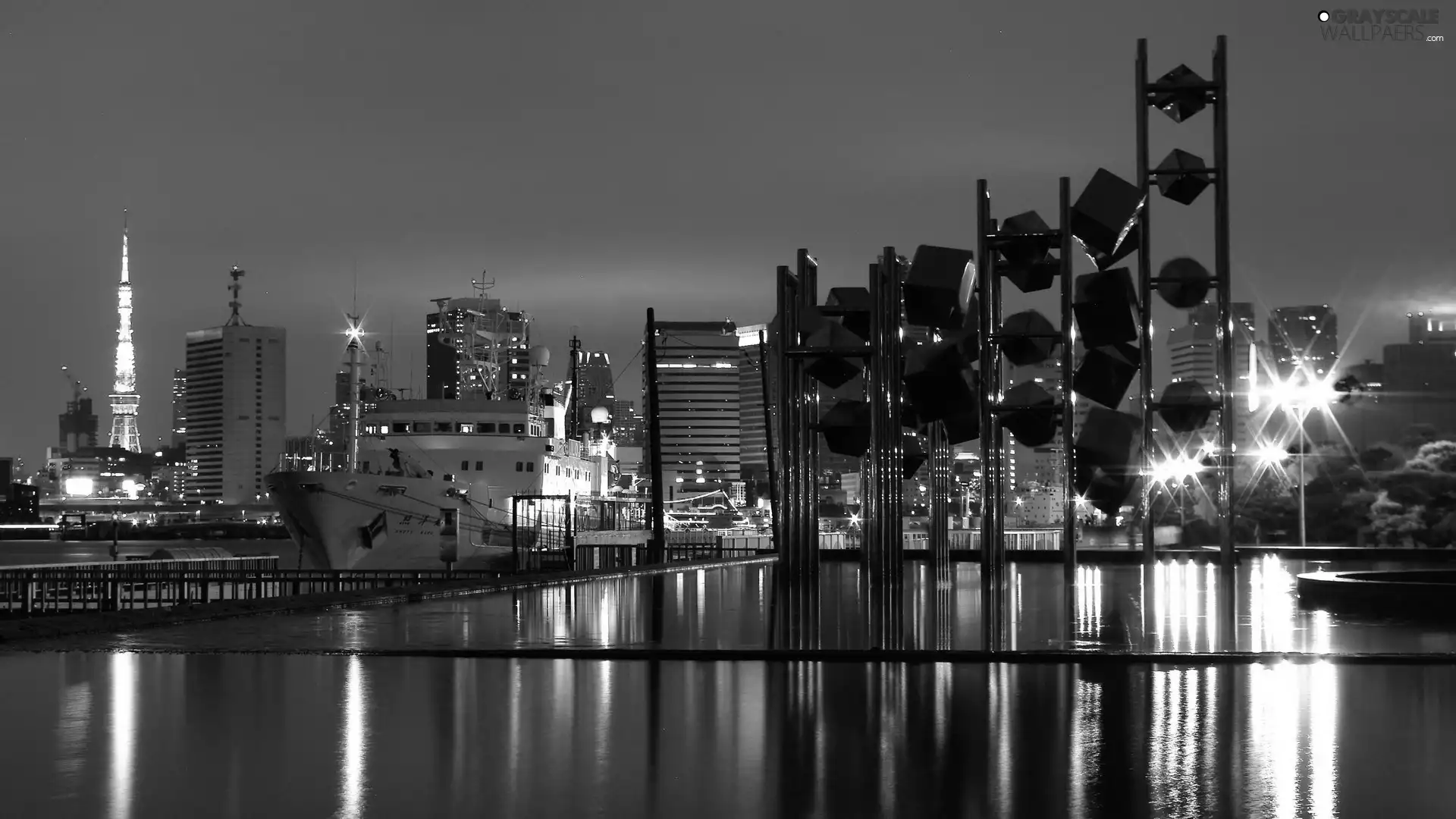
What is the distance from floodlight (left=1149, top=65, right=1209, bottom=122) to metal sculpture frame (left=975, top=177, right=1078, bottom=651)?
1657 mm

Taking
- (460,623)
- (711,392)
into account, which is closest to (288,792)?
(460,623)

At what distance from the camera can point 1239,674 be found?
10.5m

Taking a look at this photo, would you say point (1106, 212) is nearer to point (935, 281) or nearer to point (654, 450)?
point (935, 281)

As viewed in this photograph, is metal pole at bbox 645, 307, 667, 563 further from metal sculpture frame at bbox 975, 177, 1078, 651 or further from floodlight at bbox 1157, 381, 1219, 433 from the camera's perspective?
floodlight at bbox 1157, 381, 1219, 433

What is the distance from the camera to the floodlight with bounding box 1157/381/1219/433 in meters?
17.9

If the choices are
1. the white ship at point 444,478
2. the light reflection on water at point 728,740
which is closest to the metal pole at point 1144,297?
the light reflection on water at point 728,740

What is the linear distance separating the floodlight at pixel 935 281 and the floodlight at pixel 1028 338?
77 centimetres

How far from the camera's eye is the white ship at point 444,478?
49188 millimetres

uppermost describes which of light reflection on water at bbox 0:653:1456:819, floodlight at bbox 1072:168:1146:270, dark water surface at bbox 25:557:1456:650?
floodlight at bbox 1072:168:1146:270

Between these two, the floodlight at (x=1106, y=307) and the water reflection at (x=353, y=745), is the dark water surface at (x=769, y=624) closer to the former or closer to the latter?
the water reflection at (x=353, y=745)

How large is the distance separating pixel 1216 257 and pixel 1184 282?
1.55ft

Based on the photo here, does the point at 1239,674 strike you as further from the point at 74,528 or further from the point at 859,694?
the point at 74,528

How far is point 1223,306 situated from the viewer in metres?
17.7

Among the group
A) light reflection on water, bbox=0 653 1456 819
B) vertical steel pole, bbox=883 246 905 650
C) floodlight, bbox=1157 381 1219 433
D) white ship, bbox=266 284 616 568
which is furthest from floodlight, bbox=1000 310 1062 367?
white ship, bbox=266 284 616 568
